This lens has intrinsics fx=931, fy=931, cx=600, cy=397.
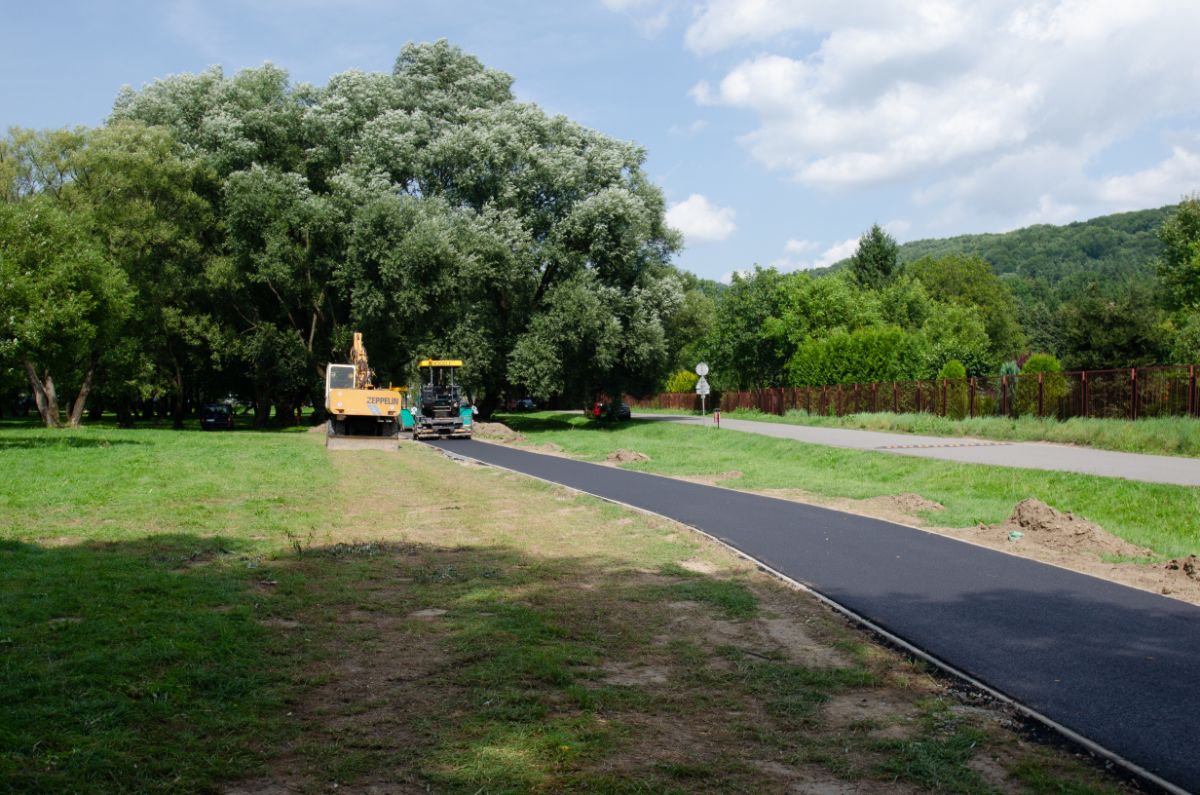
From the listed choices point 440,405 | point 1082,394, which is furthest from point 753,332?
point 1082,394

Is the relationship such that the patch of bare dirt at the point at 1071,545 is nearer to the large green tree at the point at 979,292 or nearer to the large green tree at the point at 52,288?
the large green tree at the point at 52,288

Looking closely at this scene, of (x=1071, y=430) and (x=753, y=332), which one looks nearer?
Answer: (x=1071, y=430)

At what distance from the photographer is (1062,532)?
11586 millimetres

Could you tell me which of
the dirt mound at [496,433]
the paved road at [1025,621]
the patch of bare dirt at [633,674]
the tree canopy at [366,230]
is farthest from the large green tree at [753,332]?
the patch of bare dirt at [633,674]

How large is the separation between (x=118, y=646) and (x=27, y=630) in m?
0.84

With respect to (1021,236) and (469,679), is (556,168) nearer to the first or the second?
(469,679)

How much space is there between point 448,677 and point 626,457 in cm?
2045

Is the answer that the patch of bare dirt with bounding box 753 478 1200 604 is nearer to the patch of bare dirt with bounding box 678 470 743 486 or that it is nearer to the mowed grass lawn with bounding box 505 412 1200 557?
the mowed grass lawn with bounding box 505 412 1200 557

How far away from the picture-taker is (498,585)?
28.5 ft

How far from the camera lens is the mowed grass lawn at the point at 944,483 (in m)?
13.5

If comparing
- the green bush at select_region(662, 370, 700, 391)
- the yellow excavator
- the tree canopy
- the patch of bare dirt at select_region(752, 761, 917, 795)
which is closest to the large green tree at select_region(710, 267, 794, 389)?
the green bush at select_region(662, 370, 700, 391)

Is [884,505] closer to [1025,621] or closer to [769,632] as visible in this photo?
[1025,621]

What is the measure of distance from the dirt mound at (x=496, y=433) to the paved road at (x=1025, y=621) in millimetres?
24018

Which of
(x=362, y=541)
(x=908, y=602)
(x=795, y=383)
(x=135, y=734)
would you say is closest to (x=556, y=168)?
(x=795, y=383)
